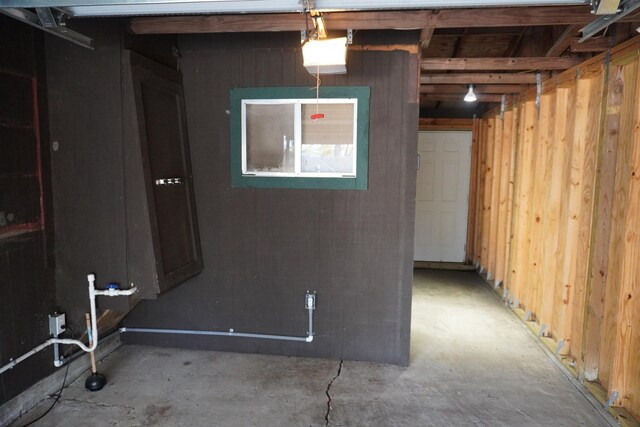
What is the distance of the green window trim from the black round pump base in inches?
63.8

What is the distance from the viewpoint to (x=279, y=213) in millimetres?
3369

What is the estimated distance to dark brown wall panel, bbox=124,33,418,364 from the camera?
320 cm

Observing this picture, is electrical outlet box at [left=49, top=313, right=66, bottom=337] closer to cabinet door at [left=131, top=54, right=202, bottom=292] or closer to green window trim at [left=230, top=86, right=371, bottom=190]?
cabinet door at [left=131, top=54, right=202, bottom=292]

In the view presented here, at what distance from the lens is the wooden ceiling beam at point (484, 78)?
13.5ft

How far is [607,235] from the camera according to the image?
285cm

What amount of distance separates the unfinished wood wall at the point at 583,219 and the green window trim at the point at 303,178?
158 cm

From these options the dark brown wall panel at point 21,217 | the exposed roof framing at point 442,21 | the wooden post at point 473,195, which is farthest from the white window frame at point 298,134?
the wooden post at point 473,195

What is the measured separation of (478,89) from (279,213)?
2.97 meters

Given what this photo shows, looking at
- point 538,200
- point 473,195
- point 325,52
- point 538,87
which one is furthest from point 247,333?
point 473,195

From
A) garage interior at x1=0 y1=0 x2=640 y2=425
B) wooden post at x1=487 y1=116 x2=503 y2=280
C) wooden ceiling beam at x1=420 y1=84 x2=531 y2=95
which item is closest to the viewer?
garage interior at x1=0 y1=0 x2=640 y2=425

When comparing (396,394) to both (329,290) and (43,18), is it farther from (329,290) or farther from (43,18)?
(43,18)

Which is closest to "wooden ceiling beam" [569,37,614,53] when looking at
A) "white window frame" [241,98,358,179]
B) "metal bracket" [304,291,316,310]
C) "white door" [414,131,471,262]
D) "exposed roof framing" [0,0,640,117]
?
"exposed roof framing" [0,0,640,117]

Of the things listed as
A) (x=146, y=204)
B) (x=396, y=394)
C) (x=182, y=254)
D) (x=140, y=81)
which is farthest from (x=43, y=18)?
(x=396, y=394)

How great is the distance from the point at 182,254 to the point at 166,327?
785 mm
